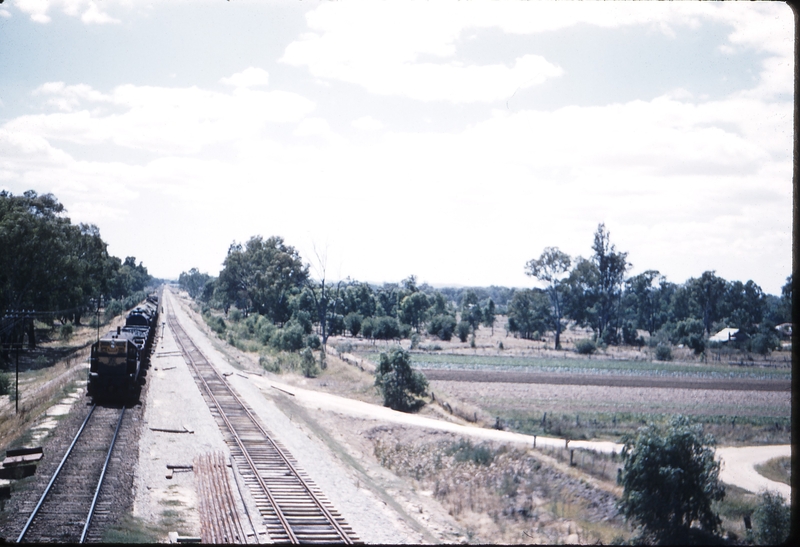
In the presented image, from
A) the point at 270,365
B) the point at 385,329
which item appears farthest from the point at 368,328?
the point at 270,365

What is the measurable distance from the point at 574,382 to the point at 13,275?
168 ft

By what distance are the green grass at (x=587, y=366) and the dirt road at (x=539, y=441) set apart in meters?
26.4

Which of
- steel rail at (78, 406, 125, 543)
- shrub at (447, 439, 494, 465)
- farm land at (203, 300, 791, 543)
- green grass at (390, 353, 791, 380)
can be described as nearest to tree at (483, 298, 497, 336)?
green grass at (390, 353, 791, 380)

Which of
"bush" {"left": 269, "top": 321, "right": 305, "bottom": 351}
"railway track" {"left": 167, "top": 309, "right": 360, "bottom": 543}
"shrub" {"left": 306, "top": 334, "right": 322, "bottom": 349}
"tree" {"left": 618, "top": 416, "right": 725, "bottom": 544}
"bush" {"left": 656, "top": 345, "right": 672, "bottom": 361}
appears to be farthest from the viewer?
"bush" {"left": 656, "top": 345, "right": 672, "bottom": 361}

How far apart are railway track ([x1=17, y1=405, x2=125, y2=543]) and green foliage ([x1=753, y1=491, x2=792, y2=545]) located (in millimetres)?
18116

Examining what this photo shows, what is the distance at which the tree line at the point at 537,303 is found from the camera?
89.6 metres

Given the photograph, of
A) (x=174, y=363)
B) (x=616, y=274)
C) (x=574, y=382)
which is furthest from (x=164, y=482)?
(x=616, y=274)

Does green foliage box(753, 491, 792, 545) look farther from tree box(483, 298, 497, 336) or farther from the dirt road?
tree box(483, 298, 497, 336)

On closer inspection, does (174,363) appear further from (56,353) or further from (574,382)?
(574,382)

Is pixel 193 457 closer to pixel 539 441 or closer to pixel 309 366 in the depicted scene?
pixel 539 441

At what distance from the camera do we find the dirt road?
959 inches

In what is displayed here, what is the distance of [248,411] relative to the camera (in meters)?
28.9

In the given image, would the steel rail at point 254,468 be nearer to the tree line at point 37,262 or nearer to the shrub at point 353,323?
the tree line at point 37,262

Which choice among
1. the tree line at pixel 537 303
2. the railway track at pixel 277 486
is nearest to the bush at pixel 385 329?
the tree line at pixel 537 303
